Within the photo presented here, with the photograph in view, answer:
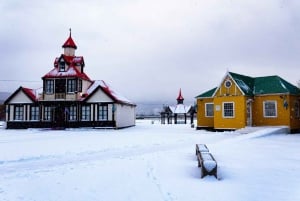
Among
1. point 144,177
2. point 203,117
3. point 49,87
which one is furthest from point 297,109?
point 49,87

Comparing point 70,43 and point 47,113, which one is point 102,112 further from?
point 70,43

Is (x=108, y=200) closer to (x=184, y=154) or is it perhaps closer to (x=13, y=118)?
(x=184, y=154)

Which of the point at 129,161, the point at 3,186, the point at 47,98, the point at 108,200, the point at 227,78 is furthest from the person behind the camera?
the point at 47,98

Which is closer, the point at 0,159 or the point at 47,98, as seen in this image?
the point at 0,159

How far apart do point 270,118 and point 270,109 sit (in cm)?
78

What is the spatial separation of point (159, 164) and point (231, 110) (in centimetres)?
1769

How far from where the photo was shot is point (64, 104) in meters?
33.8

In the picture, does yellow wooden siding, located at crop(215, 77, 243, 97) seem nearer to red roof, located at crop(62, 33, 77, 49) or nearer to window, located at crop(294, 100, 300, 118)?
window, located at crop(294, 100, 300, 118)

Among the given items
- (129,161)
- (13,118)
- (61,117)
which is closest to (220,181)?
(129,161)

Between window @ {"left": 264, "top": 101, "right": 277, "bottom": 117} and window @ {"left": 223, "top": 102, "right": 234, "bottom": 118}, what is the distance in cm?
286

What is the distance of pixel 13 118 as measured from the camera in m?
34.6

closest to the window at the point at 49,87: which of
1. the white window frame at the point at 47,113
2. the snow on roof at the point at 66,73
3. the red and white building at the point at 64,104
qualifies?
the red and white building at the point at 64,104

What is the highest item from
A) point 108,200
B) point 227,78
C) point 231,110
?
point 227,78

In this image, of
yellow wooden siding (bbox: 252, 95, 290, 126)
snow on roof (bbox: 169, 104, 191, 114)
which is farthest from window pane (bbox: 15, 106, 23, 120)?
yellow wooden siding (bbox: 252, 95, 290, 126)
